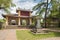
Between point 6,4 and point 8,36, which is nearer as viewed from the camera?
point 8,36

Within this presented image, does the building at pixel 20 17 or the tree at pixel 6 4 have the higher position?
the tree at pixel 6 4

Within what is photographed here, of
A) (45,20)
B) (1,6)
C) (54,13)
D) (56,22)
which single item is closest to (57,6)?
(54,13)

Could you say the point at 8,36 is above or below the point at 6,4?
below

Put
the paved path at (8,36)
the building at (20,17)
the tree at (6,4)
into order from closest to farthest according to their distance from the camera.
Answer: the paved path at (8,36) → the tree at (6,4) → the building at (20,17)

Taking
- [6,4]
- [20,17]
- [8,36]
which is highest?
[6,4]

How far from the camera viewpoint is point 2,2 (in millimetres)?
29547

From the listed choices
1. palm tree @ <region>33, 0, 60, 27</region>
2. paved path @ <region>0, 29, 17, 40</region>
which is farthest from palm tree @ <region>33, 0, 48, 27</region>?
paved path @ <region>0, 29, 17, 40</region>

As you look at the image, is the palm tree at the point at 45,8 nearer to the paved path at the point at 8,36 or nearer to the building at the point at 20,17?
the building at the point at 20,17

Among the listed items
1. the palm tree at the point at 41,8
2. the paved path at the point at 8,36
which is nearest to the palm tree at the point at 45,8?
the palm tree at the point at 41,8

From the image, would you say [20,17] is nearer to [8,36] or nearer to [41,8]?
[41,8]

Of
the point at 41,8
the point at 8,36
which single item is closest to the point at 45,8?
the point at 41,8

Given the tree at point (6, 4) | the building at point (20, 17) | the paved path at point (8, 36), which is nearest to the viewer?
the paved path at point (8, 36)

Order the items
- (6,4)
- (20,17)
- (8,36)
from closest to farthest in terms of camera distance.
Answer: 1. (8,36)
2. (6,4)
3. (20,17)

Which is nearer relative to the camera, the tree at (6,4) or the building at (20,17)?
the tree at (6,4)
